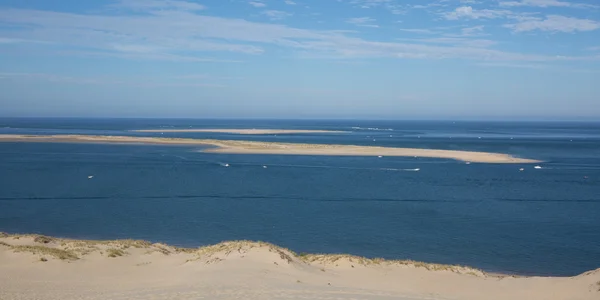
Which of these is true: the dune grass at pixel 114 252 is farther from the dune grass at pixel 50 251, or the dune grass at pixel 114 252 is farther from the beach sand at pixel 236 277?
the dune grass at pixel 50 251

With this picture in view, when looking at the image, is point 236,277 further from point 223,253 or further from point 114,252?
point 114,252

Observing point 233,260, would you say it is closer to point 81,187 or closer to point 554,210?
point 554,210

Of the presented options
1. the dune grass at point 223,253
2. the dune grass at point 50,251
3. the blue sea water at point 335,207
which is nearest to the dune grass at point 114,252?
the dune grass at point 223,253

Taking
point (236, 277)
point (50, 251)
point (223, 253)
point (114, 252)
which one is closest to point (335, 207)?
point (223, 253)

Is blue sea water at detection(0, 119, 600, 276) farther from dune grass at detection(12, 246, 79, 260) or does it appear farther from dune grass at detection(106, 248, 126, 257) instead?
dune grass at detection(12, 246, 79, 260)

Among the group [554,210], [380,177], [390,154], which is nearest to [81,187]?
[380,177]

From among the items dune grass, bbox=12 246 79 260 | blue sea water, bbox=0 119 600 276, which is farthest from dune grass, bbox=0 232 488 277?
blue sea water, bbox=0 119 600 276

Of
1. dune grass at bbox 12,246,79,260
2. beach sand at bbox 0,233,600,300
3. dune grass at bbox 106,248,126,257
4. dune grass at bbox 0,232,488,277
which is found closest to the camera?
beach sand at bbox 0,233,600,300
